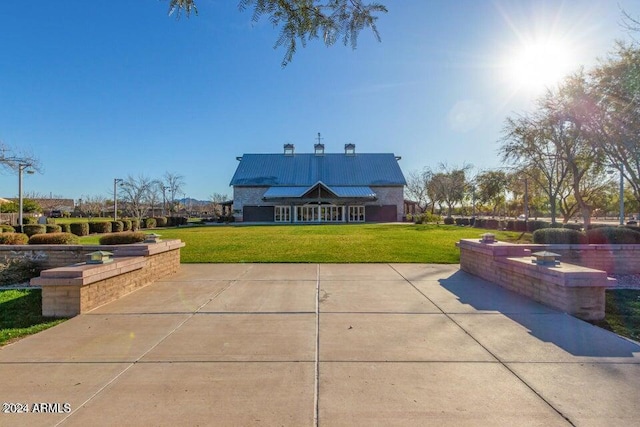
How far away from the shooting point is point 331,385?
11.3 ft

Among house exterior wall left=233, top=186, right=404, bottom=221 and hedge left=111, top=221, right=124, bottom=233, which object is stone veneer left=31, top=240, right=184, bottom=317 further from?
house exterior wall left=233, top=186, right=404, bottom=221

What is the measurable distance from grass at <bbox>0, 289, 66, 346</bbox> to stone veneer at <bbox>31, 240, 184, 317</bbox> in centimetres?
30

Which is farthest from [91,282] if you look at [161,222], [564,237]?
[161,222]

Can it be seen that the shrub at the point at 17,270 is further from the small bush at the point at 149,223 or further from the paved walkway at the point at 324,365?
the small bush at the point at 149,223

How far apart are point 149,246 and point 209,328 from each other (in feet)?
13.4

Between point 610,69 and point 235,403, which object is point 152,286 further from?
point 610,69

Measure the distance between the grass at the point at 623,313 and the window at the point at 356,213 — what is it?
134 ft

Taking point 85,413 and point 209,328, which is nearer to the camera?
point 85,413

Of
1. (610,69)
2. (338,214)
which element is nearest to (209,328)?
(610,69)

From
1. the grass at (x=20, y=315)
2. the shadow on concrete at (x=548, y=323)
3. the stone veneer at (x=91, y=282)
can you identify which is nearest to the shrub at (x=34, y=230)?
the grass at (x=20, y=315)

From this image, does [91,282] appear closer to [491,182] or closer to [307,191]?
[307,191]

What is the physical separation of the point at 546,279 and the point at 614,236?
674cm

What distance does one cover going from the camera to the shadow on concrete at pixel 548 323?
4367 mm

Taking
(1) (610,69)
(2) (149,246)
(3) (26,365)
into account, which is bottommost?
(3) (26,365)
